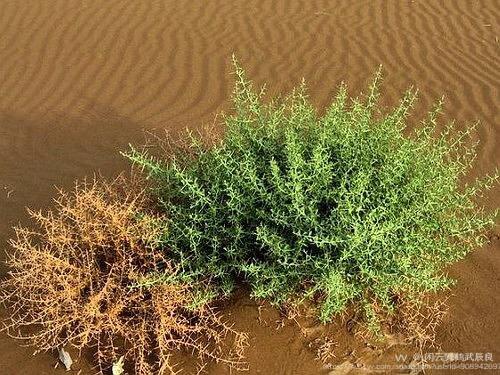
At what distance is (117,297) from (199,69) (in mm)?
3577

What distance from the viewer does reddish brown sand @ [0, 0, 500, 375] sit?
4668 mm

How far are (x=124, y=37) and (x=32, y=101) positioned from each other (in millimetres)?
1518

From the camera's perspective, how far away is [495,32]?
6645 mm

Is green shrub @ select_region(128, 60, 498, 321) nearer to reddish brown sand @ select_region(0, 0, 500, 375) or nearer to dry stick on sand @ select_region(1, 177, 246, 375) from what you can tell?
dry stick on sand @ select_region(1, 177, 246, 375)

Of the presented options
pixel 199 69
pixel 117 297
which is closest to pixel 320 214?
pixel 117 297

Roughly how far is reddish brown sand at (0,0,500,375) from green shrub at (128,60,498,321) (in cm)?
45

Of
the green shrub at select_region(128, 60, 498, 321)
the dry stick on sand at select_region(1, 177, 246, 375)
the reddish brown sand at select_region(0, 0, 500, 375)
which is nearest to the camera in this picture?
the green shrub at select_region(128, 60, 498, 321)

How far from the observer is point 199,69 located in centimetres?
620

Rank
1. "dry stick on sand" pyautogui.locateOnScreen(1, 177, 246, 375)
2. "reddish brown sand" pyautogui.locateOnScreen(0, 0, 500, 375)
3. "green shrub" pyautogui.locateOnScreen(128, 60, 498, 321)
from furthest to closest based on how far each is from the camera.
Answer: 1. "reddish brown sand" pyautogui.locateOnScreen(0, 0, 500, 375)
2. "dry stick on sand" pyautogui.locateOnScreen(1, 177, 246, 375)
3. "green shrub" pyautogui.locateOnScreen(128, 60, 498, 321)

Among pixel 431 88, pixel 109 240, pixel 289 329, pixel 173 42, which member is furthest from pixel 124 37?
pixel 289 329

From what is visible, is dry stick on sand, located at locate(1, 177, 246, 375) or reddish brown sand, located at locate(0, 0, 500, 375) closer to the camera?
dry stick on sand, located at locate(1, 177, 246, 375)

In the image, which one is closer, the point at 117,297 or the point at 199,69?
the point at 117,297

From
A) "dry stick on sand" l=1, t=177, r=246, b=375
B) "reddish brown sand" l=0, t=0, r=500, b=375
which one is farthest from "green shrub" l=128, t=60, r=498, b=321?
"reddish brown sand" l=0, t=0, r=500, b=375

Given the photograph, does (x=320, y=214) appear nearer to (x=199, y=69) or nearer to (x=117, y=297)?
(x=117, y=297)
